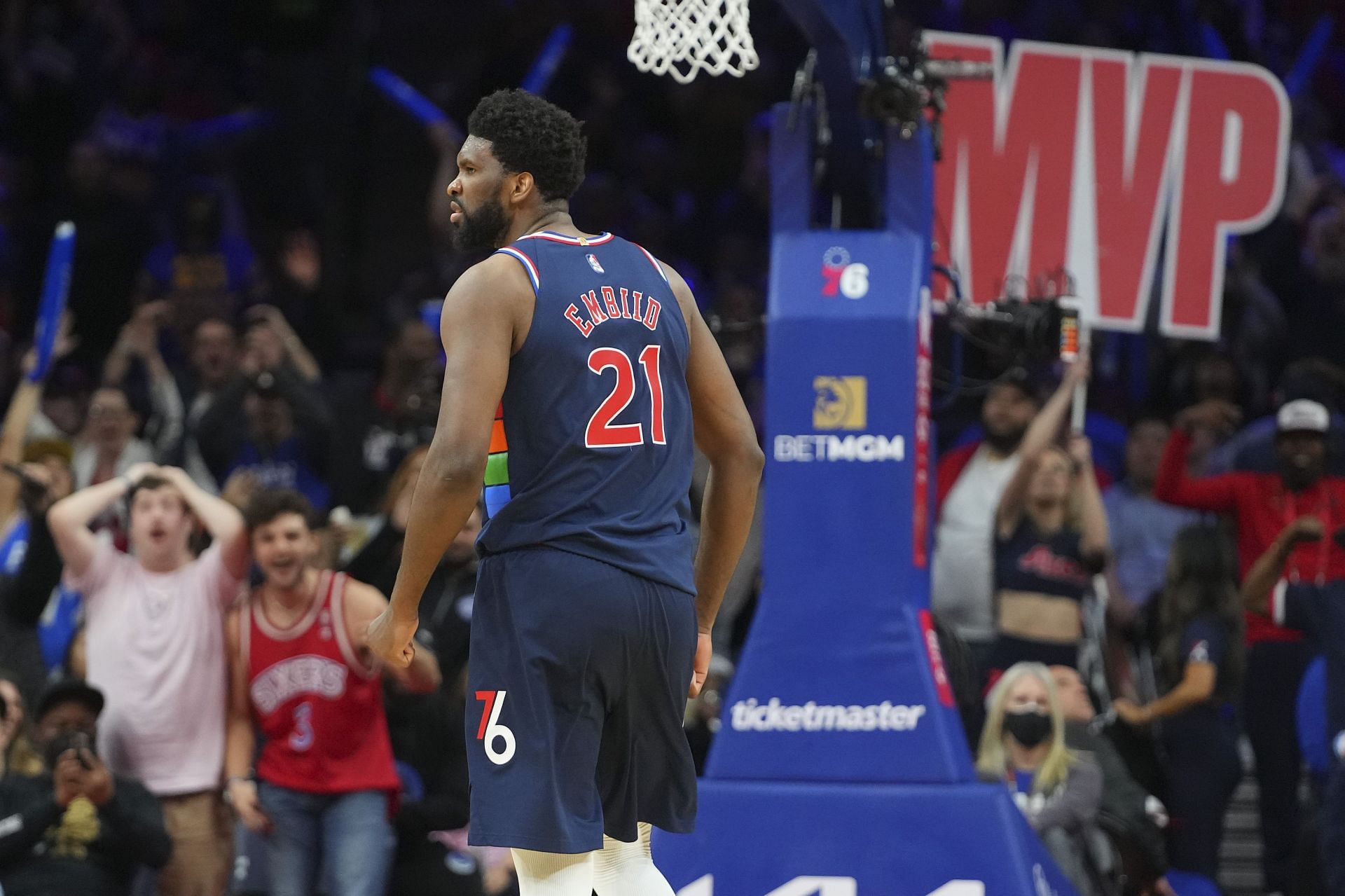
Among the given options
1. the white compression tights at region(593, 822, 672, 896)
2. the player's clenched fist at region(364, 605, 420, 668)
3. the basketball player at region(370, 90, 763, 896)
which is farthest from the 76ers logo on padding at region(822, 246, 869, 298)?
the player's clenched fist at region(364, 605, 420, 668)

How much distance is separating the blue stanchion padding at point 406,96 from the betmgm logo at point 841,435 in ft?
21.4

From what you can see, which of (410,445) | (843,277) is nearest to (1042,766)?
(843,277)

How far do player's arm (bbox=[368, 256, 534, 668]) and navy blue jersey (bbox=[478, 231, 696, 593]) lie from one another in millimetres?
80

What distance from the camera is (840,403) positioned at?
273 inches

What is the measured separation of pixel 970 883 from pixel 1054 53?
5898 millimetres

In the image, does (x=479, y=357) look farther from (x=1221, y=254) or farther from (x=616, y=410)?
(x=1221, y=254)

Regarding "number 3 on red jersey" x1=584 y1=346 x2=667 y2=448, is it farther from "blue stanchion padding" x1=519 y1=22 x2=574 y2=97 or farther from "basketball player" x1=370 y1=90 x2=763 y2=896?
"blue stanchion padding" x1=519 y1=22 x2=574 y2=97

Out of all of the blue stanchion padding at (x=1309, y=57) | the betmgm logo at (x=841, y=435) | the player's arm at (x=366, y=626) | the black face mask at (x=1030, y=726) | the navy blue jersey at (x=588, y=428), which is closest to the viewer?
the navy blue jersey at (x=588, y=428)

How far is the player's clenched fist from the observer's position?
4.08m

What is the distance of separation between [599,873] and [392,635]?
729mm

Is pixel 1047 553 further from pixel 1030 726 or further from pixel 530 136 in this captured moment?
pixel 530 136

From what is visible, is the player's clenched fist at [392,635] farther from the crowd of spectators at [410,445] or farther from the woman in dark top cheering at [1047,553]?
the woman in dark top cheering at [1047,553]

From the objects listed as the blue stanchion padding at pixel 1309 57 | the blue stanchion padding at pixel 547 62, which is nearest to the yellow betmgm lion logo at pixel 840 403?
the blue stanchion padding at pixel 547 62

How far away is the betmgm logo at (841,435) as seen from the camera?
22.7 feet
